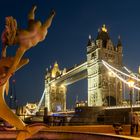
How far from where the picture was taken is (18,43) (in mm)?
6562

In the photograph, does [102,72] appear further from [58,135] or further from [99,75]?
[58,135]

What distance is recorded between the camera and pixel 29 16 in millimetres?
6457

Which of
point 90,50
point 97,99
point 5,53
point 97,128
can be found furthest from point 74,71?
point 5,53

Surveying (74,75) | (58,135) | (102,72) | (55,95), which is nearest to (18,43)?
(58,135)

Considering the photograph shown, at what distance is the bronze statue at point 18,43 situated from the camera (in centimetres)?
645

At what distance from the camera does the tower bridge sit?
61.7 m

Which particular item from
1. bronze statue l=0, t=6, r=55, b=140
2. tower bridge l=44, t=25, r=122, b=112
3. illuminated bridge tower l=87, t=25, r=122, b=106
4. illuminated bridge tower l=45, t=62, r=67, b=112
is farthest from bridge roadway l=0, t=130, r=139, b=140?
illuminated bridge tower l=45, t=62, r=67, b=112

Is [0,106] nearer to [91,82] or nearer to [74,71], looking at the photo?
[91,82]

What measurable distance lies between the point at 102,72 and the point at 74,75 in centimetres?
1206

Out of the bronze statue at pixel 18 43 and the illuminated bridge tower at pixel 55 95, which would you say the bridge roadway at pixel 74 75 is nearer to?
the illuminated bridge tower at pixel 55 95

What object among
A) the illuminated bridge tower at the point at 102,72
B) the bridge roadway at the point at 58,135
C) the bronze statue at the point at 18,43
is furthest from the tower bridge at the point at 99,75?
the bronze statue at the point at 18,43

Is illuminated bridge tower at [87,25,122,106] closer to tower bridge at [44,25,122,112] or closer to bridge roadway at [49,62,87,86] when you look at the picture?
tower bridge at [44,25,122,112]

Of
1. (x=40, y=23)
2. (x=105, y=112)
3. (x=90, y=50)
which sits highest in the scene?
(x=90, y=50)

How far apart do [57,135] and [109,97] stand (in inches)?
1956
